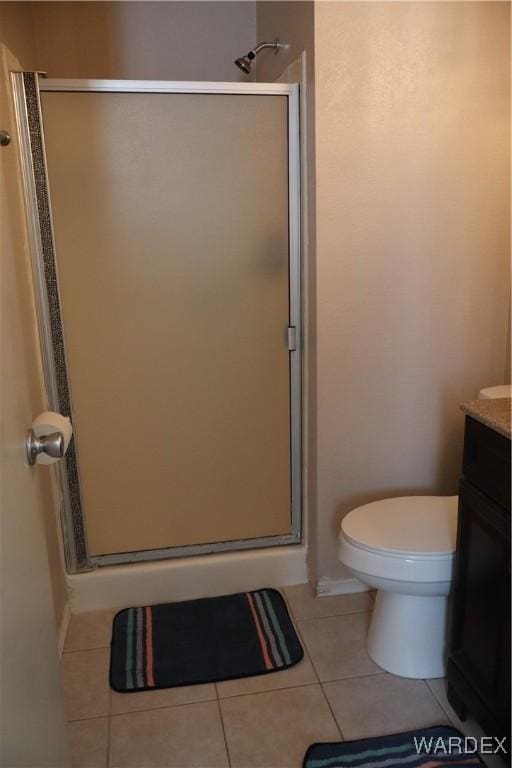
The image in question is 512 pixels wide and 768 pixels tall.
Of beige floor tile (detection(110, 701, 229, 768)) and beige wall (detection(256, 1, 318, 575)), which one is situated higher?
beige wall (detection(256, 1, 318, 575))

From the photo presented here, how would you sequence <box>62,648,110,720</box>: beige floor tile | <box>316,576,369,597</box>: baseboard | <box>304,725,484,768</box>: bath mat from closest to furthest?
1. <box>304,725,484,768</box>: bath mat
2. <box>62,648,110,720</box>: beige floor tile
3. <box>316,576,369,597</box>: baseboard

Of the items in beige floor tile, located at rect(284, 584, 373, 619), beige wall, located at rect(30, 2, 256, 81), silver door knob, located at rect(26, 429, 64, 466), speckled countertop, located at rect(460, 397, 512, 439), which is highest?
beige wall, located at rect(30, 2, 256, 81)

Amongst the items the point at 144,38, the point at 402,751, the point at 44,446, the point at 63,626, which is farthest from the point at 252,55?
the point at 402,751

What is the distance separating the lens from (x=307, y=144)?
195 cm

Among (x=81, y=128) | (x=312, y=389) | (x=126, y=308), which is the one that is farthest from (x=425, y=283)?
(x=81, y=128)

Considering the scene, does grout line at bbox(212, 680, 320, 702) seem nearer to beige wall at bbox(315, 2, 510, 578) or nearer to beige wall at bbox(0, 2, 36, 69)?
beige wall at bbox(315, 2, 510, 578)

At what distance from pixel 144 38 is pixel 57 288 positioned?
1.26 metres

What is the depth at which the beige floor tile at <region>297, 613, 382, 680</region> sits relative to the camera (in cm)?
189

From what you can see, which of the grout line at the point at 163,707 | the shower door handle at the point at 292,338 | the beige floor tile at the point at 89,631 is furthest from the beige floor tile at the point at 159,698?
the shower door handle at the point at 292,338

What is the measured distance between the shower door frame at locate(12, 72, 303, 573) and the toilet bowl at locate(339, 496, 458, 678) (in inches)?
19.7

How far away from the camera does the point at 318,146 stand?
73.6 inches

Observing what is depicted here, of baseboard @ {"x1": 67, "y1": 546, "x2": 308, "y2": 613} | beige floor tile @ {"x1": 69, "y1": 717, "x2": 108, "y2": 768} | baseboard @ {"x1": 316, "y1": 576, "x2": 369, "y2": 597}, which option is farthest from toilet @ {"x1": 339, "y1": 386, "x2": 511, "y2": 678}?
beige floor tile @ {"x1": 69, "y1": 717, "x2": 108, "y2": 768}

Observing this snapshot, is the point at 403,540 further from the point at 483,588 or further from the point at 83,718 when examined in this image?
the point at 83,718

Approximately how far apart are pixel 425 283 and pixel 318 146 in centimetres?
58
